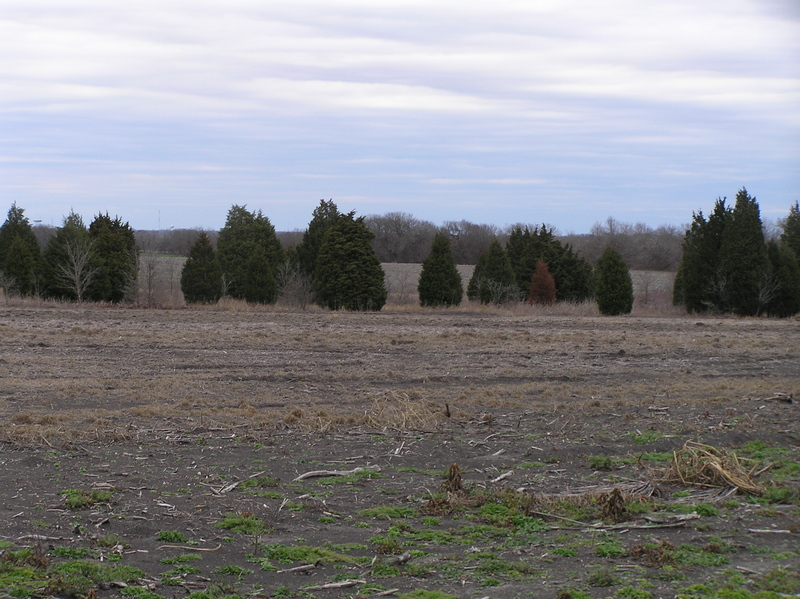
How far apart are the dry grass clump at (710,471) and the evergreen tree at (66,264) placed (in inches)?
1198

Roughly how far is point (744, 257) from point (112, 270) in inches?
1110

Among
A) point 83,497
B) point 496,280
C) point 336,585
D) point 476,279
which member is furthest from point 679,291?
point 336,585

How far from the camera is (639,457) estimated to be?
735 cm

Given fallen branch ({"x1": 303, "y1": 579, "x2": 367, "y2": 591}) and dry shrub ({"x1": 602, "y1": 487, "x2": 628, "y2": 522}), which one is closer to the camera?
fallen branch ({"x1": 303, "y1": 579, "x2": 367, "y2": 591})

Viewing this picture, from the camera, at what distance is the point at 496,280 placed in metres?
37.0

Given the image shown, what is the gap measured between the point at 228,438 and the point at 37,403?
3.30 meters

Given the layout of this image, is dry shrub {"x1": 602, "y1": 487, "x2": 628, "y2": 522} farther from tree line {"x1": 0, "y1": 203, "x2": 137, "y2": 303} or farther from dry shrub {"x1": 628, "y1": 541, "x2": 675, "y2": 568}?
tree line {"x1": 0, "y1": 203, "x2": 137, "y2": 303}

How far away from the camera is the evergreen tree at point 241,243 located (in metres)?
39.1

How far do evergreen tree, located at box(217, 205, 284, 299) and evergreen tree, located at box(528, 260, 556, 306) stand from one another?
12.8m

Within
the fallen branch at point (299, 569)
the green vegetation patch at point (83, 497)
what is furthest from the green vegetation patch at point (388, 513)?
the green vegetation patch at point (83, 497)

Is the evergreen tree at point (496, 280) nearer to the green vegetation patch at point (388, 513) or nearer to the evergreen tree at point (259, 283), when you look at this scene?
the evergreen tree at point (259, 283)

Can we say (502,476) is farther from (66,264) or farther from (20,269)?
(20,269)

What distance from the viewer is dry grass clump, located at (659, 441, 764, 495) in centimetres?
634

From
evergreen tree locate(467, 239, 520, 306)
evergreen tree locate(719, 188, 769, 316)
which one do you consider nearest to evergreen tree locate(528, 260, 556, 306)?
evergreen tree locate(467, 239, 520, 306)
